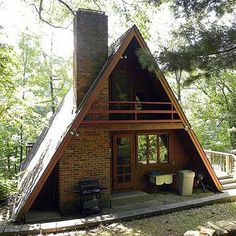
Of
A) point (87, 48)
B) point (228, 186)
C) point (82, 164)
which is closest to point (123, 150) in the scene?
point (82, 164)

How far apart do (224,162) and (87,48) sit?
867 cm

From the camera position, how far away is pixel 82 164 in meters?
8.14

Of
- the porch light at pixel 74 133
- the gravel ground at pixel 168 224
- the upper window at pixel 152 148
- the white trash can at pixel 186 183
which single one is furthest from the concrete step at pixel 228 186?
the porch light at pixel 74 133

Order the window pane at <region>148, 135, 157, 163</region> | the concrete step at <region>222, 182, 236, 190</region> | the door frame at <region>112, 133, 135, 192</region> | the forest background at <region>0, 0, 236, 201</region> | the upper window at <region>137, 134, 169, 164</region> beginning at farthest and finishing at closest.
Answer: the concrete step at <region>222, 182, 236, 190</region> < the window pane at <region>148, 135, 157, 163</region> < the upper window at <region>137, 134, 169, 164</region> < the door frame at <region>112, 133, 135, 192</region> < the forest background at <region>0, 0, 236, 201</region>

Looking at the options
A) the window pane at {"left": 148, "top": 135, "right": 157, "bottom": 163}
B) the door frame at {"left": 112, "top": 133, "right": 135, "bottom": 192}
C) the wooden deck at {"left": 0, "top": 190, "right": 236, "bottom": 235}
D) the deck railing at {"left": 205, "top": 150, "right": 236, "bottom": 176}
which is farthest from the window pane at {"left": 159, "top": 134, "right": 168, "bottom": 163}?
the deck railing at {"left": 205, "top": 150, "right": 236, "bottom": 176}

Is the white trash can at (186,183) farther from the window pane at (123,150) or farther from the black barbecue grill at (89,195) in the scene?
the black barbecue grill at (89,195)

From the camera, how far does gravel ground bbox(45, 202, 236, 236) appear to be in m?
6.61

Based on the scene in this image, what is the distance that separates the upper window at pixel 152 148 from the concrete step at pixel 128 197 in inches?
49.3

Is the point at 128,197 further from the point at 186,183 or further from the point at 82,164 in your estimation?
the point at 186,183

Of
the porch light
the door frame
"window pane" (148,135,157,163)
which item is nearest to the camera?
the porch light

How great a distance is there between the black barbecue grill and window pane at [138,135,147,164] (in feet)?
7.91

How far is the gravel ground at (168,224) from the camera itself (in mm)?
6609

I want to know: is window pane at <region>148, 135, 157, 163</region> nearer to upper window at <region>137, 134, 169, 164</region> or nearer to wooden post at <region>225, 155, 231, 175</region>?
upper window at <region>137, 134, 169, 164</region>

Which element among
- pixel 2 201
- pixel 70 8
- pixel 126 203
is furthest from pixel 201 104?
pixel 2 201
